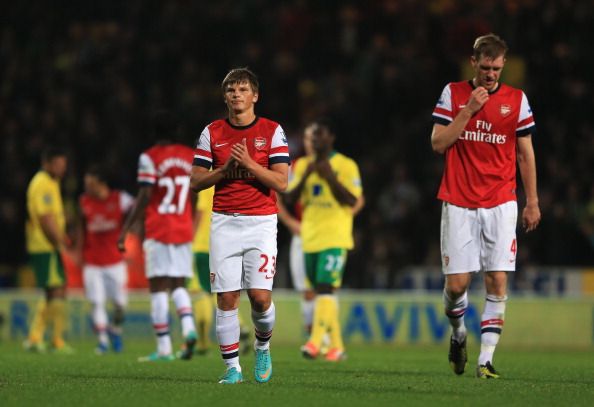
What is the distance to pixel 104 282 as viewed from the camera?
15336mm

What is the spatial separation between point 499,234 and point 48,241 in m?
6.85

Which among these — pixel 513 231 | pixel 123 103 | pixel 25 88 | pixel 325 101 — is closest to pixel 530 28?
pixel 325 101

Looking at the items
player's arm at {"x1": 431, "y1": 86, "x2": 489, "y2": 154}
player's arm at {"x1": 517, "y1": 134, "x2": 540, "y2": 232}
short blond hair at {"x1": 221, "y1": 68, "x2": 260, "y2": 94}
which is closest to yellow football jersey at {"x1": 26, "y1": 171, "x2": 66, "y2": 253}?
short blond hair at {"x1": 221, "y1": 68, "x2": 260, "y2": 94}

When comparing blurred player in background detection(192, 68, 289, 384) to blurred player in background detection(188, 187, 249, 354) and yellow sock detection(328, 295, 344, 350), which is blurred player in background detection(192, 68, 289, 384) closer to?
yellow sock detection(328, 295, 344, 350)

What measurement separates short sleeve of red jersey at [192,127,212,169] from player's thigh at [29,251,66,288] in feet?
21.0

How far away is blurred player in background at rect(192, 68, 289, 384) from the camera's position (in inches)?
326

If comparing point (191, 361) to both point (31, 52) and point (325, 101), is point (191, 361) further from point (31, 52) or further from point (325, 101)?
point (31, 52)

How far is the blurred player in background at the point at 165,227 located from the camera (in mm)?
11688

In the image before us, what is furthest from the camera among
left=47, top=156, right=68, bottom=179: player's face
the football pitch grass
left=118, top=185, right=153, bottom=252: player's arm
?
left=47, top=156, right=68, bottom=179: player's face

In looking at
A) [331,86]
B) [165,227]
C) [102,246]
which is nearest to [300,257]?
[165,227]

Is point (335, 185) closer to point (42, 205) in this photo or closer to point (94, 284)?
point (42, 205)

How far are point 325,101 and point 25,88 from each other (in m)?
5.48

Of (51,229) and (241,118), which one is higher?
(241,118)

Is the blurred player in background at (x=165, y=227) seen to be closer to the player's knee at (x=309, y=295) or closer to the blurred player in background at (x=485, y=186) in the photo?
the player's knee at (x=309, y=295)
